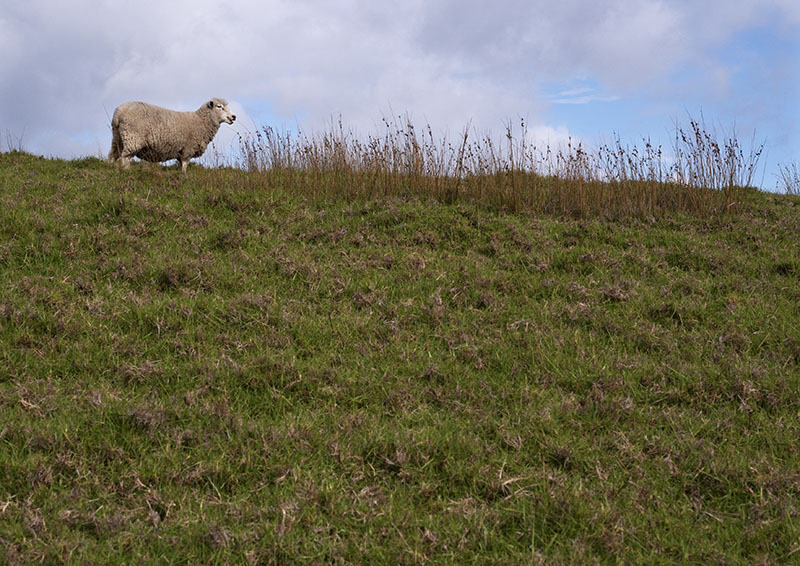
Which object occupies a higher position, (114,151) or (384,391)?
(114,151)

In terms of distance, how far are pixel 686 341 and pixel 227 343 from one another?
457 centimetres

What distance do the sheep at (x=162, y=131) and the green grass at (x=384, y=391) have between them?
160 inches

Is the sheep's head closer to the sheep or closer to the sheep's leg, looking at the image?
the sheep

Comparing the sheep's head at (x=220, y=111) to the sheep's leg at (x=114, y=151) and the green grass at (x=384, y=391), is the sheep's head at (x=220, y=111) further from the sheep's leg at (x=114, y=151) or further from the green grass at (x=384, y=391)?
the green grass at (x=384, y=391)

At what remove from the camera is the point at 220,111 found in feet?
48.3

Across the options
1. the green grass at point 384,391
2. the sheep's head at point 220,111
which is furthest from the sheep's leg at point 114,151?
the green grass at point 384,391

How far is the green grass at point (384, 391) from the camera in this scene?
3678 mm

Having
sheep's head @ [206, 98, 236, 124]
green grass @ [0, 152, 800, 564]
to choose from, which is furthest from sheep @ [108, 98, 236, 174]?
green grass @ [0, 152, 800, 564]

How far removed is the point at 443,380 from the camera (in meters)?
5.46

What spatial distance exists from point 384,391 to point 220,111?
11.4 m

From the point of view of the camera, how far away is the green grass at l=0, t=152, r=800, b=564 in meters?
3.68

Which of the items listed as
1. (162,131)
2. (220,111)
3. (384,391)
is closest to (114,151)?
(162,131)

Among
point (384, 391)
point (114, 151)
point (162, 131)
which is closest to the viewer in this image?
point (384, 391)

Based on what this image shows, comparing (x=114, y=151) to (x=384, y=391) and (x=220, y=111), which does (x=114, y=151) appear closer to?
(x=220, y=111)
